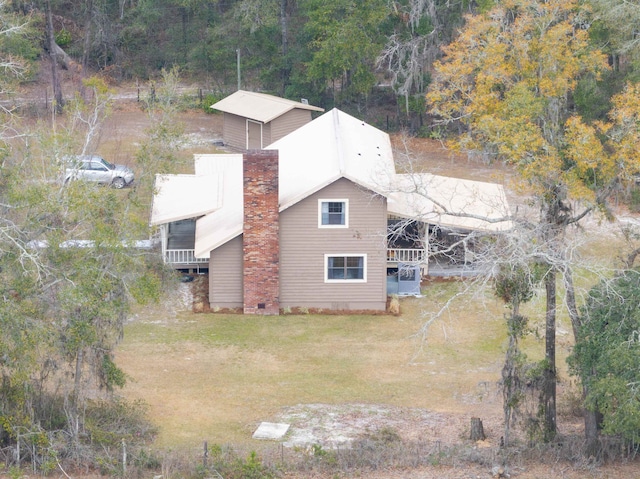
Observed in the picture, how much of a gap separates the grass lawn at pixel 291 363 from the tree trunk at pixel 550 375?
2.62 meters

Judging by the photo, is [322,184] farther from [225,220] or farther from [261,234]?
[225,220]

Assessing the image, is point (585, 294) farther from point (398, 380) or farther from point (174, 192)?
point (174, 192)

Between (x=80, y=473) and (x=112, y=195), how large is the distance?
559 centimetres

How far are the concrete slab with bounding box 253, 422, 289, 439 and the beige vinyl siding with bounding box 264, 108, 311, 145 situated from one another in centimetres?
2309

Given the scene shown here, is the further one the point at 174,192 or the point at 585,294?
the point at 174,192

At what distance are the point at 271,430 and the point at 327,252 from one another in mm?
8973

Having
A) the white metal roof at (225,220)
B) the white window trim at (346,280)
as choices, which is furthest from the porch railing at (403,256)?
the white metal roof at (225,220)

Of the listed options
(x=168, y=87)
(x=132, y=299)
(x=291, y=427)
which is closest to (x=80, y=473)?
(x=132, y=299)

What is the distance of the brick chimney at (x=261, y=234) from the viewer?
28.7m

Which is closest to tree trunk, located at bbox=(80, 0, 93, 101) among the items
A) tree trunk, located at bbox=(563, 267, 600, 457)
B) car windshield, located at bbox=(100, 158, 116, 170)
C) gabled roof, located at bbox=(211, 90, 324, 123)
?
gabled roof, located at bbox=(211, 90, 324, 123)

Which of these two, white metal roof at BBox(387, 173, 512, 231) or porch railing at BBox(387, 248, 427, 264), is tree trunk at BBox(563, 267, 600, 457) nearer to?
white metal roof at BBox(387, 173, 512, 231)

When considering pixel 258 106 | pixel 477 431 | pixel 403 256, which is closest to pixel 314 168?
pixel 403 256

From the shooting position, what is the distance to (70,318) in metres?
18.9

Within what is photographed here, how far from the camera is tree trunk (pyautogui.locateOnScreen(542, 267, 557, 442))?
66.7 feet
